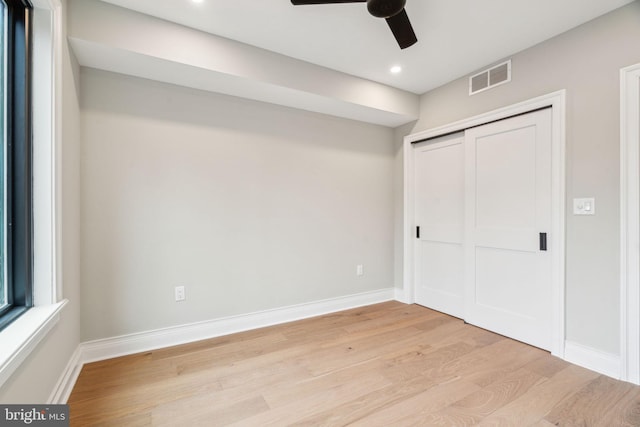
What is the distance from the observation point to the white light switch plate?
2.11 m

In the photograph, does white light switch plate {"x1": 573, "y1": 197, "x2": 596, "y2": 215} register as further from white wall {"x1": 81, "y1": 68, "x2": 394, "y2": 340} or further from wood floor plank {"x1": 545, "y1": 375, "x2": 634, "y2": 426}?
white wall {"x1": 81, "y1": 68, "x2": 394, "y2": 340}

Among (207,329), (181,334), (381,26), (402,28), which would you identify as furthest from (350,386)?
(381,26)

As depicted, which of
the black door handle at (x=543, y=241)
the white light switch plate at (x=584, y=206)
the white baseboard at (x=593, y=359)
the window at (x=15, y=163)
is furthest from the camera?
the black door handle at (x=543, y=241)

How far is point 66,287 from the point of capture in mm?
1844

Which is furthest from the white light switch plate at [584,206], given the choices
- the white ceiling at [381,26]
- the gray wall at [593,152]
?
the white ceiling at [381,26]

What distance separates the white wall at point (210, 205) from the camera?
227cm

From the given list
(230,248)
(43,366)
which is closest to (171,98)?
(230,248)

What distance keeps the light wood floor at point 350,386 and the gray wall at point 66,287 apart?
0.29 m

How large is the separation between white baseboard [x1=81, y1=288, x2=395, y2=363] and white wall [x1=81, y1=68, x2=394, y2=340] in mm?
65

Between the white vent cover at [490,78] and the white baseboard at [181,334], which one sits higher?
the white vent cover at [490,78]

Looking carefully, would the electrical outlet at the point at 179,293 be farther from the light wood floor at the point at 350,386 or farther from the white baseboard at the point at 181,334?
the light wood floor at the point at 350,386

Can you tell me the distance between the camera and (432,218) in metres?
3.41

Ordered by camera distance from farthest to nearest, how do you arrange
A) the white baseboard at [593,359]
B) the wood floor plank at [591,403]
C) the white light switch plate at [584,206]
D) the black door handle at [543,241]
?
the black door handle at [543,241] → the white light switch plate at [584,206] → the white baseboard at [593,359] → the wood floor plank at [591,403]

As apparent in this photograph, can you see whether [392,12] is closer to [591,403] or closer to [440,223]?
[440,223]
